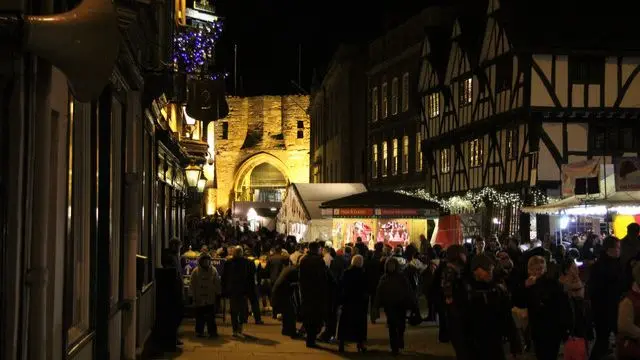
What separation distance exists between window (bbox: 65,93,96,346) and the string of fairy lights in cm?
2066

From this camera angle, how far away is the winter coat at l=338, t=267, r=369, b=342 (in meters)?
13.9

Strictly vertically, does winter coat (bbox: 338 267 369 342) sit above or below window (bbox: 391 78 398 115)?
below

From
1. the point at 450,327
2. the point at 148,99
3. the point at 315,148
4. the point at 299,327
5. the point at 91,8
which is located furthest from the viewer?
the point at 315,148

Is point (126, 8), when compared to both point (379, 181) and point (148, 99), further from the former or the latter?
point (379, 181)

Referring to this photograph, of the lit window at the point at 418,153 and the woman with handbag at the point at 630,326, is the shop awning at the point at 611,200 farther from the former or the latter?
the lit window at the point at 418,153

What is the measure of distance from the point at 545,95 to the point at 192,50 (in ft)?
40.7

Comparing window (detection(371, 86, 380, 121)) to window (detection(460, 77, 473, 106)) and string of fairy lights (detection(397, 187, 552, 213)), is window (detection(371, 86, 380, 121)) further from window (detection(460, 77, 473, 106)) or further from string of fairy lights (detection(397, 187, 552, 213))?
window (detection(460, 77, 473, 106))

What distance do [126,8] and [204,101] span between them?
29.6 feet

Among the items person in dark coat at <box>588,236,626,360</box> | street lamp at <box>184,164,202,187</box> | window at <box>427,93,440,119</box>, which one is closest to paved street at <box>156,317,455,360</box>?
person in dark coat at <box>588,236,626,360</box>

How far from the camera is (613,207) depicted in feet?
58.2

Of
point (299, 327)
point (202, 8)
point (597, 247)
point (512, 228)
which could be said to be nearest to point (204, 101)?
point (299, 327)

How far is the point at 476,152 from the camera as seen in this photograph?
31812 millimetres

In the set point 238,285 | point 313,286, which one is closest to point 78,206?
point 313,286

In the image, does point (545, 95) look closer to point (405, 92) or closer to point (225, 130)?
point (405, 92)
